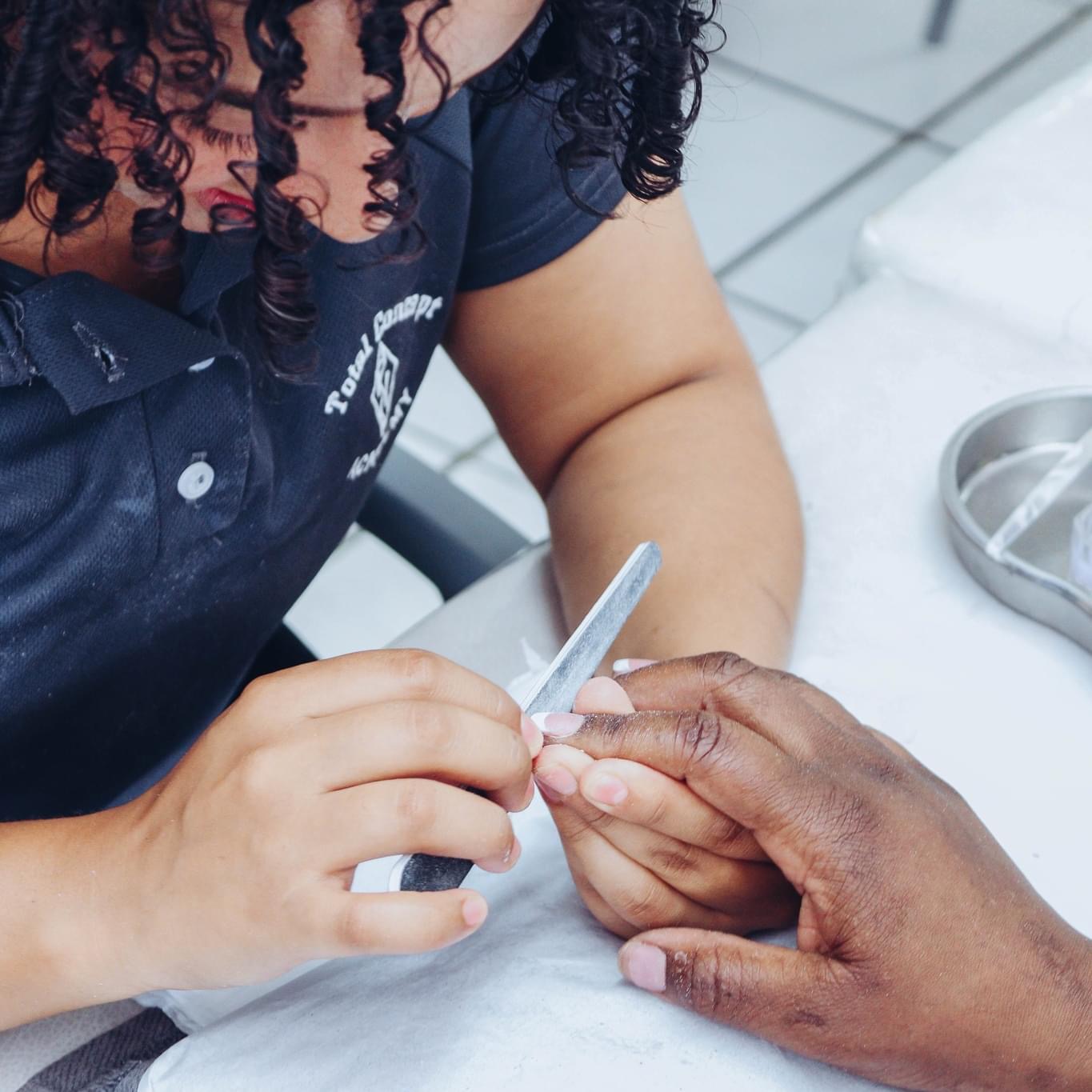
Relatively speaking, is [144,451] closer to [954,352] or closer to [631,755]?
[631,755]

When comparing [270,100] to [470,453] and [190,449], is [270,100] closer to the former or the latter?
[190,449]

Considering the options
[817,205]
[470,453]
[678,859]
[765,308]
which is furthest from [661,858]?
[817,205]

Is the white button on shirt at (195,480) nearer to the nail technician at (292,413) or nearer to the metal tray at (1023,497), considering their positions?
the nail technician at (292,413)

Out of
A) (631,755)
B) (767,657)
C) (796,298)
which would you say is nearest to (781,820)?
(631,755)

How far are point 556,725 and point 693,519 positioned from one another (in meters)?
0.25

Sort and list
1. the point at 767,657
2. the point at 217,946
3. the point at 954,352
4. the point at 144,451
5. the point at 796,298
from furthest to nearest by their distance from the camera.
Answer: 1. the point at 796,298
2. the point at 954,352
3. the point at 767,657
4. the point at 144,451
5. the point at 217,946

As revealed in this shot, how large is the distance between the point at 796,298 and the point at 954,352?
1.07 metres

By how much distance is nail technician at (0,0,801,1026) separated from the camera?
0.43 metres

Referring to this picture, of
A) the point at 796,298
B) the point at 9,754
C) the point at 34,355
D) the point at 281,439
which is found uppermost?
the point at 34,355

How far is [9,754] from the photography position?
2.04 feet

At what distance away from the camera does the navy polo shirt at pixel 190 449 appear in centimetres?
54

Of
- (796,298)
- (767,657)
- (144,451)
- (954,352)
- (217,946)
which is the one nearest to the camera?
(217,946)

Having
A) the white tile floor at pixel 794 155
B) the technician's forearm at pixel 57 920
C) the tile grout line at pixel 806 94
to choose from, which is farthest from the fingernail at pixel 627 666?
the tile grout line at pixel 806 94

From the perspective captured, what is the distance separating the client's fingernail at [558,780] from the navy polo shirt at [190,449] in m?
0.22
